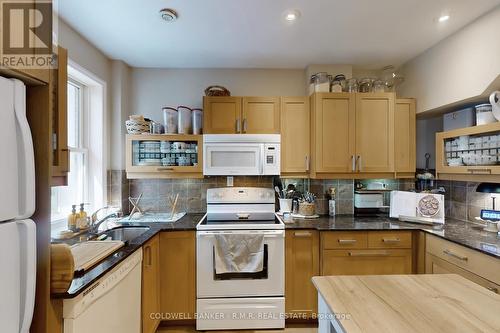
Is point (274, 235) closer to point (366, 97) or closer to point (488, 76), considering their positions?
point (366, 97)

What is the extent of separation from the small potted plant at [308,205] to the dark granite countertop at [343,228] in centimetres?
10

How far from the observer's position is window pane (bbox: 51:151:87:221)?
80.9 inches

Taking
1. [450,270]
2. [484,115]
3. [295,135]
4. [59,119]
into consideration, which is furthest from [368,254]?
[59,119]

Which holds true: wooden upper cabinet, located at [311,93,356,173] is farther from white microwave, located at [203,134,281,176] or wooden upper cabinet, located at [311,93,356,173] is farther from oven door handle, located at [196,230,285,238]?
oven door handle, located at [196,230,285,238]

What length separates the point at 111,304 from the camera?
4.62 ft

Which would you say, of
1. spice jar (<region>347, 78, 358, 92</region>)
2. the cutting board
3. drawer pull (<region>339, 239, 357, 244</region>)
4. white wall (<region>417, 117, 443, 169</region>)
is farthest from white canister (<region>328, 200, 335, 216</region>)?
the cutting board

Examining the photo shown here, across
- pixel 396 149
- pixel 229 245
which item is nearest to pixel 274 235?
pixel 229 245

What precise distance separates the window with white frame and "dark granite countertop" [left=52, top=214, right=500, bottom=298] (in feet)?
2.00

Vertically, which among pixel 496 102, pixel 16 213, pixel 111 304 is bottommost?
pixel 111 304

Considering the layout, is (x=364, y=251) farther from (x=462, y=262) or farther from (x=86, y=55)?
(x=86, y=55)

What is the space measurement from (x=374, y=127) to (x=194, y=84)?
2012mm

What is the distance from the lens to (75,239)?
178 centimetres

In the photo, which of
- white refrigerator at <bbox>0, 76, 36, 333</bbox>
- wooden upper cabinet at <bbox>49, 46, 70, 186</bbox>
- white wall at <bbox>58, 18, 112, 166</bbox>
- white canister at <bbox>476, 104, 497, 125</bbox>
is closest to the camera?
white refrigerator at <bbox>0, 76, 36, 333</bbox>

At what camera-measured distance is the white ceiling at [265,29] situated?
5.70 ft
